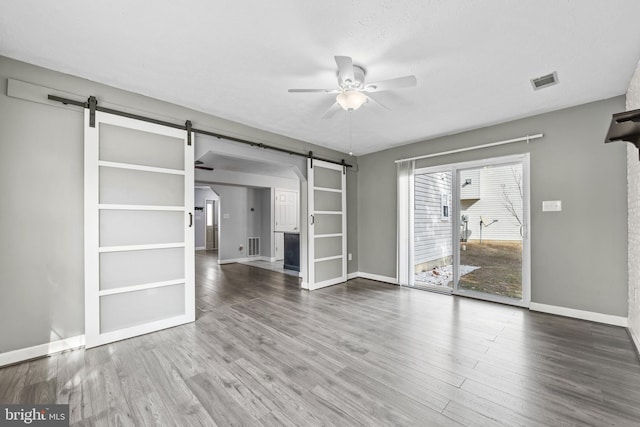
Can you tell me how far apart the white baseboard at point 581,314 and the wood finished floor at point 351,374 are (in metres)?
0.11

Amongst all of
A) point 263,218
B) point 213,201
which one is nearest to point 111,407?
point 263,218

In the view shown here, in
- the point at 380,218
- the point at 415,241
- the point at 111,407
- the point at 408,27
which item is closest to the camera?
the point at 111,407

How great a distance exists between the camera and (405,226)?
15.9 ft

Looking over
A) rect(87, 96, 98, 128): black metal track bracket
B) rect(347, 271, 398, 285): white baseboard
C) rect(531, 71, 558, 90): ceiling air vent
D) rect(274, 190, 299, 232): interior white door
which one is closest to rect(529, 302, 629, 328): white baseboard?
rect(347, 271, 398, 285): white baseboard

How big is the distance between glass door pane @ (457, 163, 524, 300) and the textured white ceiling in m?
1.16

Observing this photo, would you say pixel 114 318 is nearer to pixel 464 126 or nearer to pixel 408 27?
pixel 408 27

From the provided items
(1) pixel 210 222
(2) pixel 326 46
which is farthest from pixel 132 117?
(1) pixel 210 222

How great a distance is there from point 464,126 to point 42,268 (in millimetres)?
5228

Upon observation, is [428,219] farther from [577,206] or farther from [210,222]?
[210,222]

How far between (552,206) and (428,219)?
183 cm

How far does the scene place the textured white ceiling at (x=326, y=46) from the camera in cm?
175

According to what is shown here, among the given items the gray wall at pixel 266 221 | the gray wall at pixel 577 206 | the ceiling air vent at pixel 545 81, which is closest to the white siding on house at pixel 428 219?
the gray wall at pixel 577 206

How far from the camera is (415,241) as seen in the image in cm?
490

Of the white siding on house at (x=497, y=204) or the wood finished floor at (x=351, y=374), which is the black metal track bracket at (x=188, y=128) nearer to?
the wood finished floor at (x=351, y=374)
